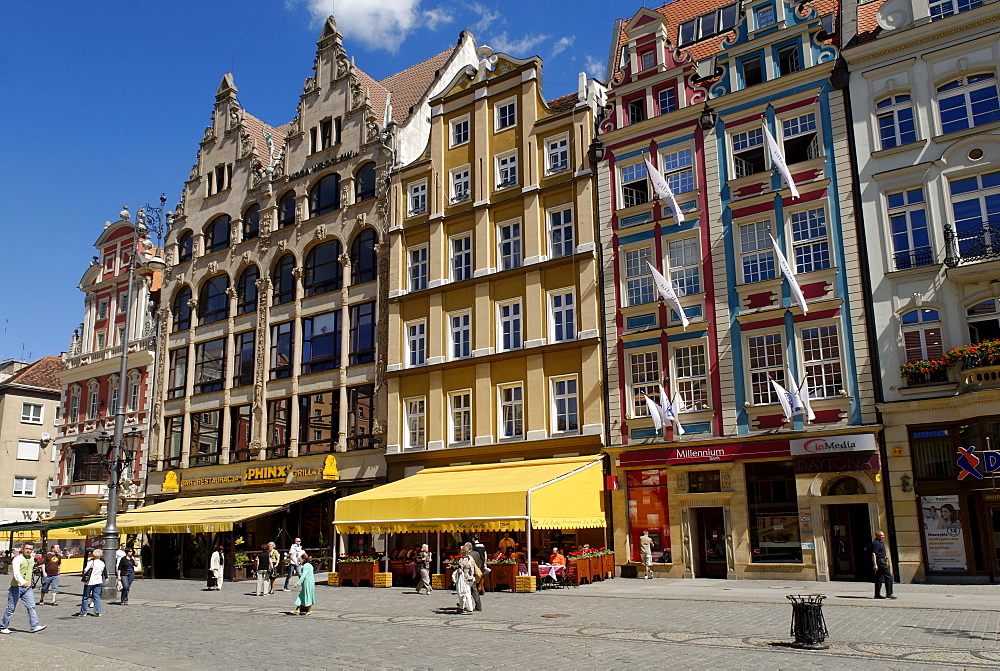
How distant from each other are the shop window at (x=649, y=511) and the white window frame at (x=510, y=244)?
361 inches

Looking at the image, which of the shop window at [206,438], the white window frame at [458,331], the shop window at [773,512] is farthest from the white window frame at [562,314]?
the shop window at [206,438]

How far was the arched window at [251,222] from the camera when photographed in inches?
1620

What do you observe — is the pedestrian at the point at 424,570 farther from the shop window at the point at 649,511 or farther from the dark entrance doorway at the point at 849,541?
the dark entrance doorway at the point at 849,541

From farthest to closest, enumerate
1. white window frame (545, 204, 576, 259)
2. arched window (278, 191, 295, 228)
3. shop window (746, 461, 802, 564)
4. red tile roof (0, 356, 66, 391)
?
red tile roof (0, 356, 66, 391)
arched window (278, 191, 295, 228)
white window frame (545, 204, 576, 259)
shop window (746, 461, 802, 564)

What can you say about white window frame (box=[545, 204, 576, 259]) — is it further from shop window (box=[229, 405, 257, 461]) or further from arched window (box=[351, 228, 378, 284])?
shop window (box=[229, 405, 257, 461])

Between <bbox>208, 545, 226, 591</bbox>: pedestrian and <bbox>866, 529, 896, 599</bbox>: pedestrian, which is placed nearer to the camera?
<bbox>866, 529, 896, 599</bbox>: pedestrian

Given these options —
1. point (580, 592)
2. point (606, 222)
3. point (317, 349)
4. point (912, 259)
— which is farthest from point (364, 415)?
point (912, 259)

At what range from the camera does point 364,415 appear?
3469cm

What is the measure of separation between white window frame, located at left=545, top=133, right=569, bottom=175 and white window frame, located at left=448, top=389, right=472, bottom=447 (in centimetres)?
873

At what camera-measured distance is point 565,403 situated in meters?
29.2

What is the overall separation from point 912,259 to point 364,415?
20.9 m

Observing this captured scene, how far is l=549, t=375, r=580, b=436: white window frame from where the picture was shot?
28.8m

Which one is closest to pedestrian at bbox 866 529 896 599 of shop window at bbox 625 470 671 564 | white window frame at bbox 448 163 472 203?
shop window at bbox 625 470 671 564

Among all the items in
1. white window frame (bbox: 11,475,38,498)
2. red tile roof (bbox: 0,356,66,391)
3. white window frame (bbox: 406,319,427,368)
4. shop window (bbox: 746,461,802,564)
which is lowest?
shop window (bbox: 746,461,802,564)
